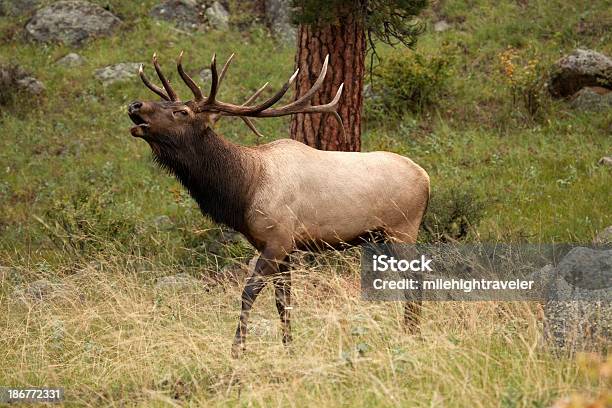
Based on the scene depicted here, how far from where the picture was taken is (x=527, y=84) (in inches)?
523

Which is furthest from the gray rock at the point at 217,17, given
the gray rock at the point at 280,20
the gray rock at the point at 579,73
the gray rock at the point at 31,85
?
the gray rock at the point at 579,73

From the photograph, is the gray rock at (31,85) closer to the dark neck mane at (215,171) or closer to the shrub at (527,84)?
the shrub at (527,84)

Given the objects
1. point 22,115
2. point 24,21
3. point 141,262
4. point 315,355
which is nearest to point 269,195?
point 315,355

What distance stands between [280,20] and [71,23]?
11.3 feet

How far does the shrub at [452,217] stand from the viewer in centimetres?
925

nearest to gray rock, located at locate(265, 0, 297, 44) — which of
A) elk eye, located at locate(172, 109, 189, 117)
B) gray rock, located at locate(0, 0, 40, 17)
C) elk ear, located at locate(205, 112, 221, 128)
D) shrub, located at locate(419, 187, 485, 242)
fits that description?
gray rock, located at locate(0, 0, 40, 17)

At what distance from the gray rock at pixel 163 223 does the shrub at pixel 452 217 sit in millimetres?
3170

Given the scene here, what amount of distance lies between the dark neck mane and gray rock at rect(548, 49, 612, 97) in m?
7.41

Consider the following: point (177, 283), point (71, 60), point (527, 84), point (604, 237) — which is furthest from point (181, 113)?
point (71, 60)

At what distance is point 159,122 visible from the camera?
705 centimetres

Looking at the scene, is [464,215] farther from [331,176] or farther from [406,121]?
[406,121]

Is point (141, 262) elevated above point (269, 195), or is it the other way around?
point (269, 195)

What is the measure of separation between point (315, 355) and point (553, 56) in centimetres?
997

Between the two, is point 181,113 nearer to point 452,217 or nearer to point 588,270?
point 588,270
